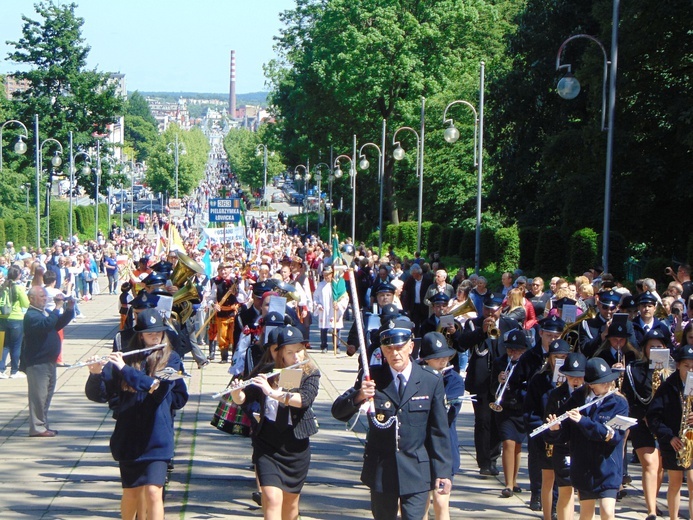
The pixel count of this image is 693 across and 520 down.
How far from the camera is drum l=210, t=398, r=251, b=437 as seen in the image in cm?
947

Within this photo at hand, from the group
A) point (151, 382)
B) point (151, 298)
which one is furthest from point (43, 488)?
point (151, 382)

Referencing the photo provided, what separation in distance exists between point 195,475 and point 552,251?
22137 millimetres

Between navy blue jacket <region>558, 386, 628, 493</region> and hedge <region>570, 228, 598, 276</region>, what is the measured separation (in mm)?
20180

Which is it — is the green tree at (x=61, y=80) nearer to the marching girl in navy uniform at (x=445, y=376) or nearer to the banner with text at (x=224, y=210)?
the banner with text at (x=224, y=210)

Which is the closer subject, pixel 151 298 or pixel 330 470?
pixel 151 298

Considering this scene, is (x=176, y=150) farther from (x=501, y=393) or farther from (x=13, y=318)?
(x=501, y=393)

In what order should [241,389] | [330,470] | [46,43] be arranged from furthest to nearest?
[46,43] → [330,470] → [241,389]

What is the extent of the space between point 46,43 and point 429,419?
81595 mm

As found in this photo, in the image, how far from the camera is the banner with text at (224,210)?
37438mm

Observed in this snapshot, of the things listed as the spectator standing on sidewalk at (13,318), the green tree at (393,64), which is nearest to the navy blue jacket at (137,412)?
the spectator standing on sidewalk at (13,318)

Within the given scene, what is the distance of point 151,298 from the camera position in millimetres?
10953

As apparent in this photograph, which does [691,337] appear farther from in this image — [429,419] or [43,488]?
[43,488]

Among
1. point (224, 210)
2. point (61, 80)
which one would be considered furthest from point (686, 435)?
point (61, 80)

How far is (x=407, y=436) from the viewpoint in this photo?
7340 mm
